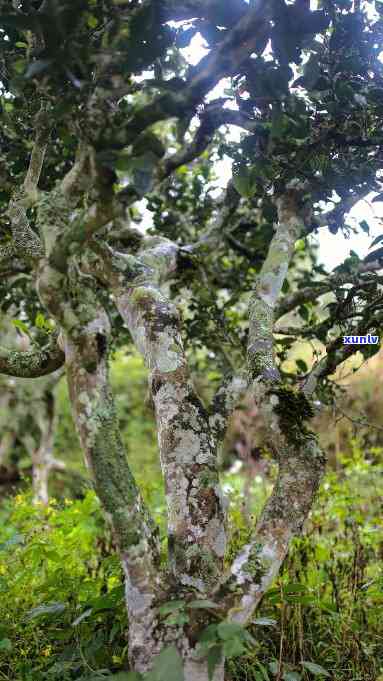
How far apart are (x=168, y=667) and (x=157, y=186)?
4.43ft

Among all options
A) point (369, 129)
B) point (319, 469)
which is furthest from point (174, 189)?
point (319, 469)

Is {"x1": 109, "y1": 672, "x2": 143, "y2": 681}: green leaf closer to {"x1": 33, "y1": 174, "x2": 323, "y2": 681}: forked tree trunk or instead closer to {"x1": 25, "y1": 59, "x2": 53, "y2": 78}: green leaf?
{"x1": 33, "y1": 174, "x2": 323, "y2": 681}: forked tree trunk

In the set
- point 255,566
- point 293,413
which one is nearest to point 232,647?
point 255,566

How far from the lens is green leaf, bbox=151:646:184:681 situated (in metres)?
1.38

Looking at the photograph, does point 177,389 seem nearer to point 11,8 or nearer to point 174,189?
point 11,8

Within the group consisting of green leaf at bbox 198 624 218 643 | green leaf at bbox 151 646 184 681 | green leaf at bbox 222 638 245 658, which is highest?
green leaf at bbox 198 624 218 643

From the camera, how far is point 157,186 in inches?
73.2

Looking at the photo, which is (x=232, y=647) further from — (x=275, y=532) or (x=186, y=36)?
(x=186, y=36)

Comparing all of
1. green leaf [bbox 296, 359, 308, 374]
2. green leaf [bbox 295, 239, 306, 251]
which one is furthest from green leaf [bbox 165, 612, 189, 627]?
green leaf [bbox 295, 239, 306, 251]

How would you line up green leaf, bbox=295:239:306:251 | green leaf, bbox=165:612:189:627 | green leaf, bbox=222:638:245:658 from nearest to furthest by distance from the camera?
1. green leaf, bbox=222:638:245:658
2. green leaf, bbox=165:612:189:627
3. green leaf, bbox=295:239:306:251

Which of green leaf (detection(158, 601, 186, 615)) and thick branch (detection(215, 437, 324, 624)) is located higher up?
thick branch (detection(215, 437, 324, 624))

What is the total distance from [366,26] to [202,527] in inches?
73.5

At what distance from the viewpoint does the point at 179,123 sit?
1.58 meters

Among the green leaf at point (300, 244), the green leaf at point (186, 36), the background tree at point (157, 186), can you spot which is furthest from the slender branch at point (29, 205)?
the green leaf at point (300, 244)
